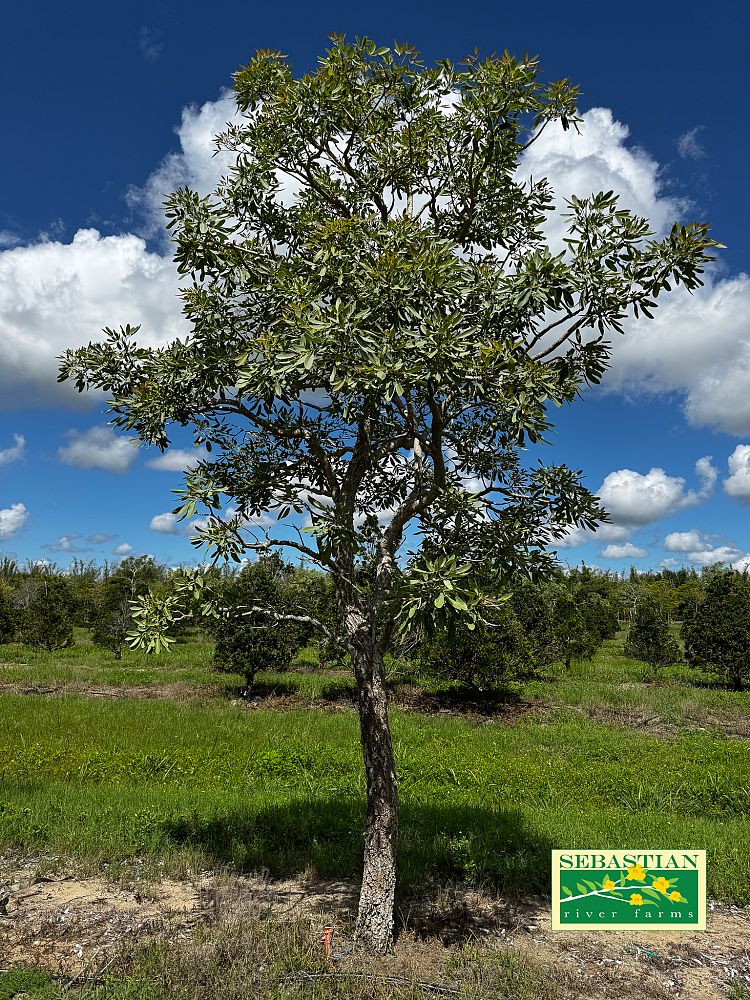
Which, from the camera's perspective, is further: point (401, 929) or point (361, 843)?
point (361, 843)

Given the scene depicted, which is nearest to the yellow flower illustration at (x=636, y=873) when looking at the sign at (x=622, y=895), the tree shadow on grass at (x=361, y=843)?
the sign at (x=622, y=895)

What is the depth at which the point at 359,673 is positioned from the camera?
647cm

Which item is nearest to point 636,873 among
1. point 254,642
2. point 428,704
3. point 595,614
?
point 428,704

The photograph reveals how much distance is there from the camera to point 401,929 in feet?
22.3

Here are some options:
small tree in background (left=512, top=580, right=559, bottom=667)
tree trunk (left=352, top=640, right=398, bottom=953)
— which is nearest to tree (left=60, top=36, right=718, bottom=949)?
tree trunk (left=352, top=640, right=398, bottom=953)

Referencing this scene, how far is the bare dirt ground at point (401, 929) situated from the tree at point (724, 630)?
64.0ft

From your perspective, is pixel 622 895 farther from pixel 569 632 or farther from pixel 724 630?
pixel 569 632

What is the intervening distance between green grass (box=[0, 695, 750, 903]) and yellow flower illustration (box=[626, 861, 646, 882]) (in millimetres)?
1278

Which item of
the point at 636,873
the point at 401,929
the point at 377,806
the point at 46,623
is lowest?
the point at 401,929

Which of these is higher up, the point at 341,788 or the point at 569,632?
the point at 569,632

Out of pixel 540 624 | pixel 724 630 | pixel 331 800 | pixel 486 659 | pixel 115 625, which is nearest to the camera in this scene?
pixel 331 800

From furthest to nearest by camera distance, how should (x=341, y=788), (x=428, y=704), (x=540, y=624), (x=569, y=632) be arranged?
(x=569, y=632) → (x=540, y=624) → (x=428, y=704) → (x=341, y=788)

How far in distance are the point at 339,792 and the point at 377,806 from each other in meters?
5.15

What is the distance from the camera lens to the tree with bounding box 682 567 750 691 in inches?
968
